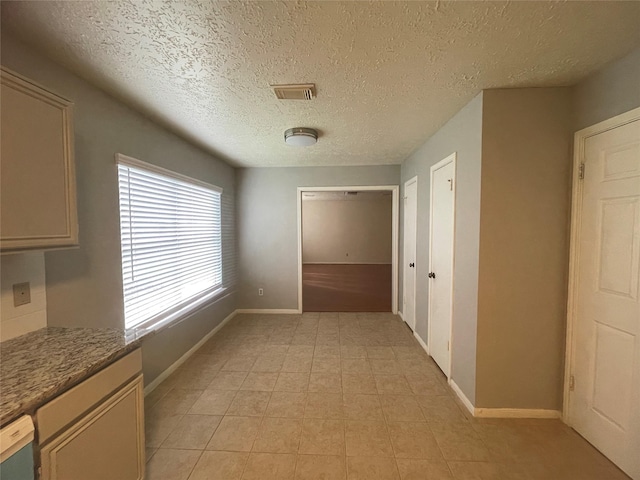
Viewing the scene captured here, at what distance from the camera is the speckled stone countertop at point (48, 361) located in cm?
87

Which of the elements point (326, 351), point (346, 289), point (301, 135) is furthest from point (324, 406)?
point (346, 289)

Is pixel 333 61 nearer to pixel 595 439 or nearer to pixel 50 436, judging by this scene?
pixel 50 436

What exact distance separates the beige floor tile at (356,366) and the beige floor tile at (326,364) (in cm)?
7

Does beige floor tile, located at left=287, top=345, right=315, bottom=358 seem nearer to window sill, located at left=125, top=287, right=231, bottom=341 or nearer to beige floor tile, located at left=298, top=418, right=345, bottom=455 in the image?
beige floor tile, located at left=298, top=418, right=345, bottom=455

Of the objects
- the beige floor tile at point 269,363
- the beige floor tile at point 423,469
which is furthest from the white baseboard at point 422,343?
the beige floor tile at point 269,363

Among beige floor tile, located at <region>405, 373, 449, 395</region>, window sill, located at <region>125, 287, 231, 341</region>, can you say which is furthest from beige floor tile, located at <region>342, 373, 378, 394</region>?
window sill, located at <region>125, 287, 231, 341</region>

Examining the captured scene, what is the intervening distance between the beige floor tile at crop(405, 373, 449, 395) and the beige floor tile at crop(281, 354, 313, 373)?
991 millimetres

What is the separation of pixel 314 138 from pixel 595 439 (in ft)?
10.1

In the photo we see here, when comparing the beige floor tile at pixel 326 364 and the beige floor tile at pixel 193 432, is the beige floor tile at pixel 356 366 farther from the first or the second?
the beige floor tile at pixel 193 432

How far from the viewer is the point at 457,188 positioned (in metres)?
2.16

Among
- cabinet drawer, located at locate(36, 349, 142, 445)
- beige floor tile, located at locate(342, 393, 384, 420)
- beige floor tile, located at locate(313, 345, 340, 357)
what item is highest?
cabinet drawer, located at locate(36, 349, 142, 445)

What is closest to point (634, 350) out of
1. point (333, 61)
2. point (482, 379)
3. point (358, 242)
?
point (482, 379)

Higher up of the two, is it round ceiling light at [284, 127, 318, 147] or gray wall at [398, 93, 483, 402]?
round ceiling light at [284, 127, 318, 147]

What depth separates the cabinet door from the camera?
95 centimetres
